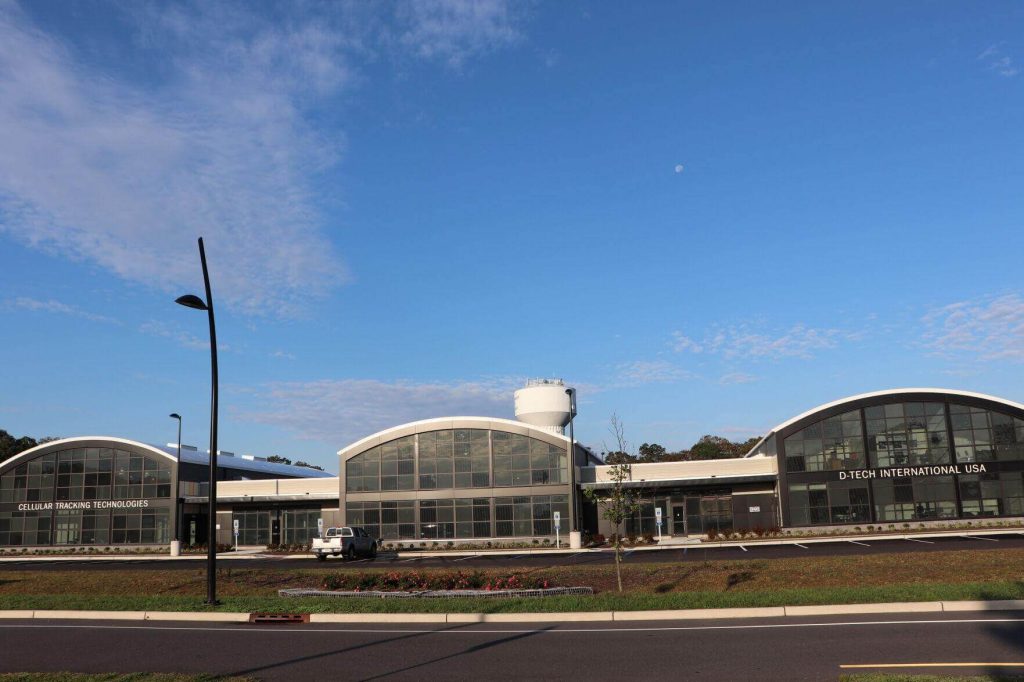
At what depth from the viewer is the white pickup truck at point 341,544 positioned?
134ft

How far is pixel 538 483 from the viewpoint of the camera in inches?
2057

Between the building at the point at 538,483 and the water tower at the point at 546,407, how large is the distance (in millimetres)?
105

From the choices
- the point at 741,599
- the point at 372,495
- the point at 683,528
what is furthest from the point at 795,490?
the point at 741,599

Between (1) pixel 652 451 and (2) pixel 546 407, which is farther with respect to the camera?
(1) pixel 652 451

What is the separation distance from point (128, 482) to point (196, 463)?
4.75m

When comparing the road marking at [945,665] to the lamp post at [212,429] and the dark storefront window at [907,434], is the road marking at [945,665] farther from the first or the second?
the dark storefront window at [907,434]

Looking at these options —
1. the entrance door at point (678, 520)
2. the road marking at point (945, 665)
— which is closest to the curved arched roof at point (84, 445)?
the entrance door at point (678, 520)

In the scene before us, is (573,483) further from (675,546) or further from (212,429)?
(212,429)

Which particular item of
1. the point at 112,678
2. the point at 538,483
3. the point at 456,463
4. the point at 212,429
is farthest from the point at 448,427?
the point at 112,678

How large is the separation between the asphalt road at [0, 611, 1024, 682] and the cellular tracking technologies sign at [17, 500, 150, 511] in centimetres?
4371

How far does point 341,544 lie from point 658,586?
22.9 metres

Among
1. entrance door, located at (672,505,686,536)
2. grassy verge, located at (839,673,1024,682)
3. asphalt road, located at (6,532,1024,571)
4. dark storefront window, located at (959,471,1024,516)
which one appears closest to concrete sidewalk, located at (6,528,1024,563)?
A: asphalt road, located at (6,532,1024,571)

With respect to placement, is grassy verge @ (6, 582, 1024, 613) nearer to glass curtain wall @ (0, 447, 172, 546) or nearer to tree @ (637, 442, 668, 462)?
glass curtain wall @ (0, 447, 172, 546)

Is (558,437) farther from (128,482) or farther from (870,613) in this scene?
(870,613)
